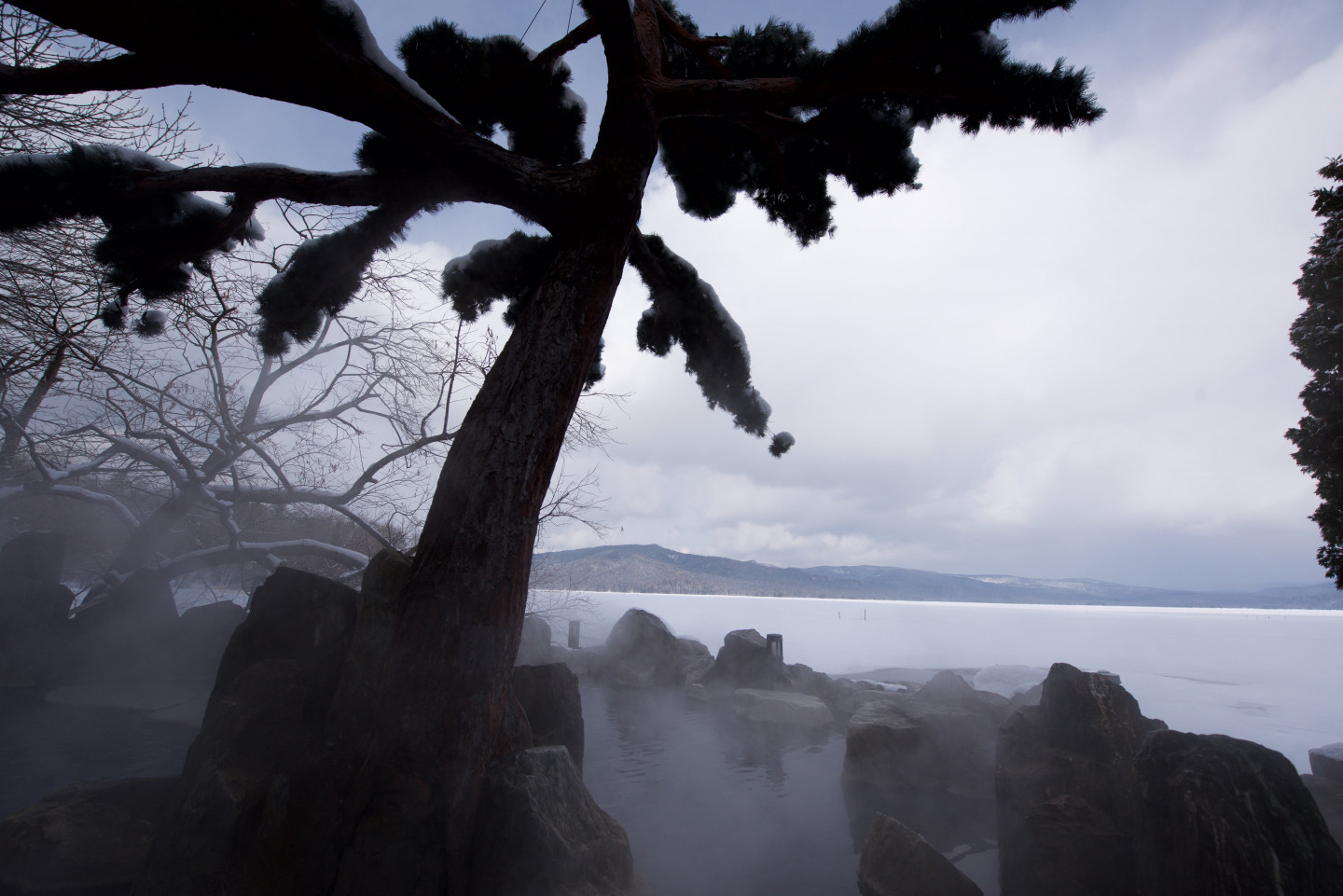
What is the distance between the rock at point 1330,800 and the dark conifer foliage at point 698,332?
604 centimetres

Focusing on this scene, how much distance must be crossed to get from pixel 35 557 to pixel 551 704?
1407 centimetres

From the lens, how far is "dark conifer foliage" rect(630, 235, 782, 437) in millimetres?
6102

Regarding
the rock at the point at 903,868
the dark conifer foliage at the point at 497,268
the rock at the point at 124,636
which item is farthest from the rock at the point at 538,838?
the rock at the point at 124,636

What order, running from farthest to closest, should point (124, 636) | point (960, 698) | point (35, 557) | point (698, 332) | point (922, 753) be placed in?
point (35, 557) → point (124, 636) → point (960, 698) → point (922, 753) → point (698, 332)

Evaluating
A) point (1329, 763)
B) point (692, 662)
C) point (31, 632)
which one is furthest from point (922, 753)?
point (31, 632)

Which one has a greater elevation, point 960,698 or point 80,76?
point 80,76

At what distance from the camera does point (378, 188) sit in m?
3.88

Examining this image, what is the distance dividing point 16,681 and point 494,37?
1282 centimetres

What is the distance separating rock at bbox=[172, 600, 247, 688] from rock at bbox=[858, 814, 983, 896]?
10660 mm

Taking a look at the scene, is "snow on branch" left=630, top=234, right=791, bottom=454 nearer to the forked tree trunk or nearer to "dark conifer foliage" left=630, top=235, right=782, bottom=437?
"dark conifer foliage" left=630, top=235, right=782, bottom=437

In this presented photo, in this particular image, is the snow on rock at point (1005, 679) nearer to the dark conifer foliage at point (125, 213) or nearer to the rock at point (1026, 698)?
the rock at point (1026, 698)

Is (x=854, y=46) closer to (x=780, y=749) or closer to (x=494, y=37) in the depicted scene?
(x=494, y=37)

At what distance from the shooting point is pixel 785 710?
9.69m

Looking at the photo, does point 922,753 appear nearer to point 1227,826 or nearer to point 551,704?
point 1227,826
